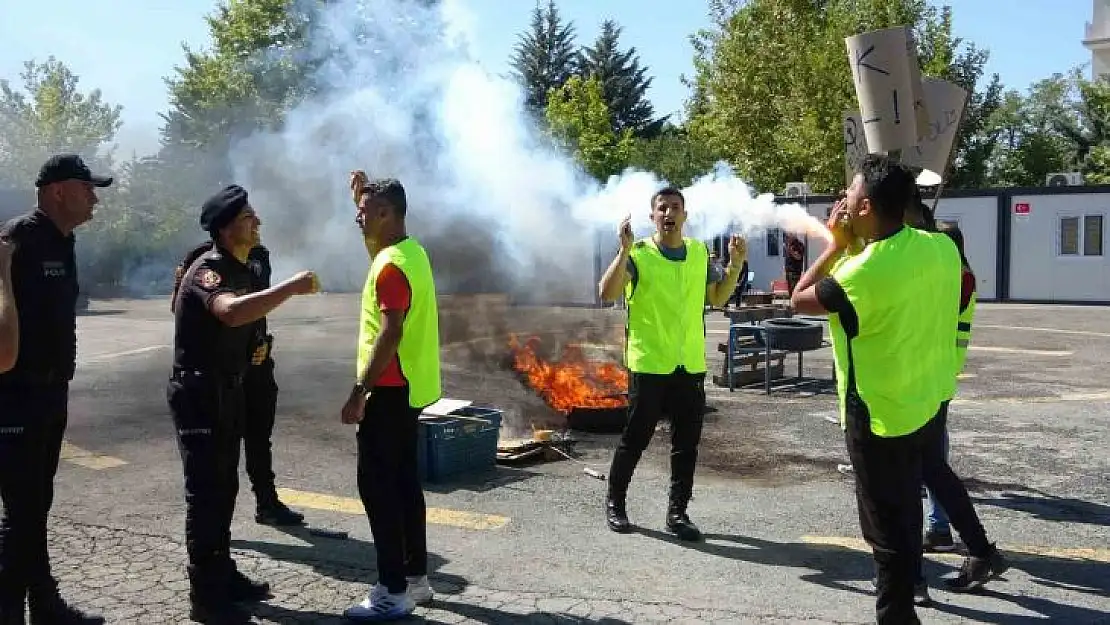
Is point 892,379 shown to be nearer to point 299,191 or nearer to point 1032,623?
point 1032,623

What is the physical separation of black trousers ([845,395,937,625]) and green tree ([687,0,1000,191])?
2664 centimetres

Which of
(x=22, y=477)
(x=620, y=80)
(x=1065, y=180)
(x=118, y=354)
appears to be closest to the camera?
A: (x=22, y=477)

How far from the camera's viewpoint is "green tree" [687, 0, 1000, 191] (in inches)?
1171

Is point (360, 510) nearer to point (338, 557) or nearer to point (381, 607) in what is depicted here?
point (338, 557)

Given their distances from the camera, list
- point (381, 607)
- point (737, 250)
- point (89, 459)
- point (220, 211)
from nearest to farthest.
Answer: point (381, 607) < point (220, 211) < point (737, 250) < point (89, 459)

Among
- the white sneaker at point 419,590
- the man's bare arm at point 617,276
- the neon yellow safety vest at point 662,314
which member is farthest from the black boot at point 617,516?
the white sneaker at point 419,590

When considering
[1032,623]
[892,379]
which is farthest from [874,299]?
[1032,623]

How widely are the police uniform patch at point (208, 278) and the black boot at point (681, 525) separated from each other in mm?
2785

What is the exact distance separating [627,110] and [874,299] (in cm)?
4853

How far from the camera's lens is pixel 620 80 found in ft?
166

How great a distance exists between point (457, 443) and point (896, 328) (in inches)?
147

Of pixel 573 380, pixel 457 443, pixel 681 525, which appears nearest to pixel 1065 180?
pixel 573 380

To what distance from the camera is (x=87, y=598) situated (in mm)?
4461

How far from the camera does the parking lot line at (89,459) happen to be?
7057 millimetres
